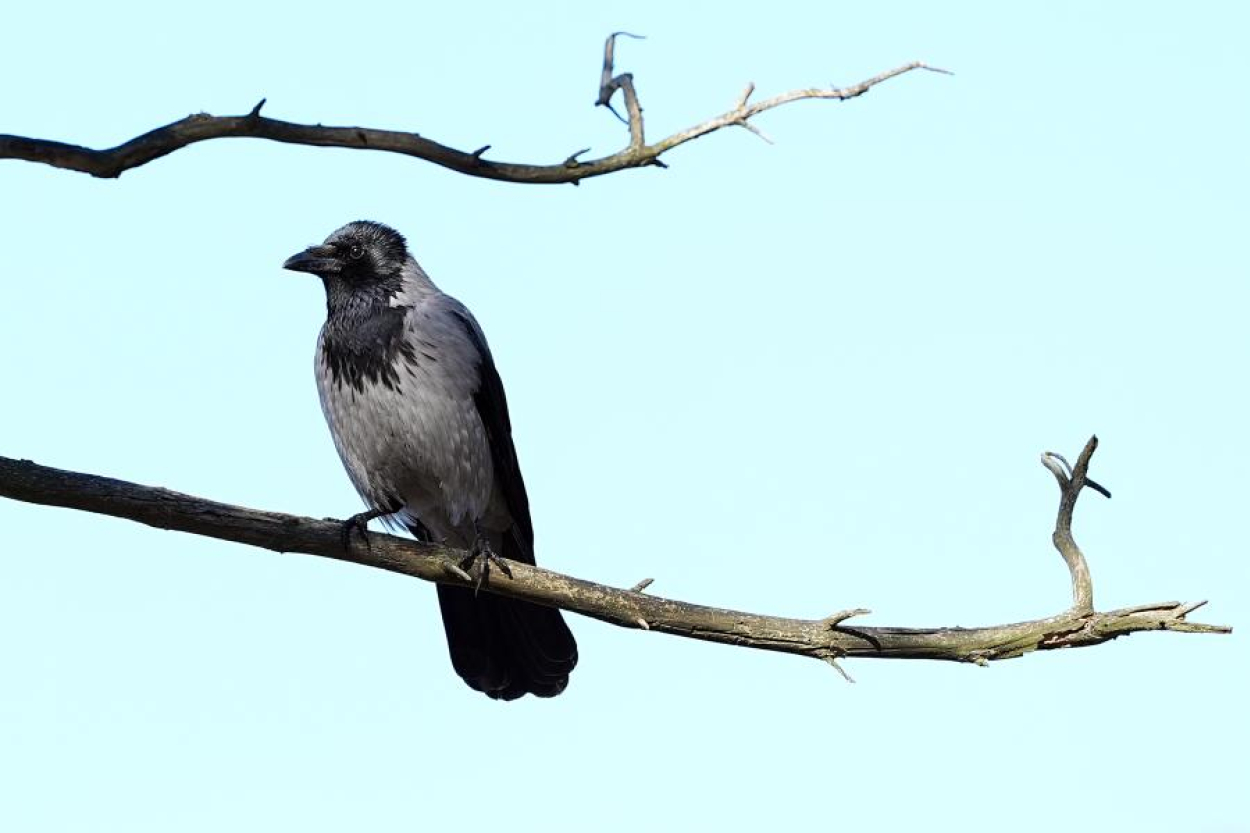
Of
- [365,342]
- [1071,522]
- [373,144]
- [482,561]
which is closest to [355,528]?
[482,561]

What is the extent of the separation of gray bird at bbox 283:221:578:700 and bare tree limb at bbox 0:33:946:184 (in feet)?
8.24

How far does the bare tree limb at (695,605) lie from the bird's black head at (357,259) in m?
2.03

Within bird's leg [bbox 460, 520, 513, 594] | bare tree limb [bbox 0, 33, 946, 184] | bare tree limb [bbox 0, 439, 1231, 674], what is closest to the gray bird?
bird's leg [bbox 460, 520, 513, 594]

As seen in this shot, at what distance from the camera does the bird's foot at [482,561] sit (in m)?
7.06

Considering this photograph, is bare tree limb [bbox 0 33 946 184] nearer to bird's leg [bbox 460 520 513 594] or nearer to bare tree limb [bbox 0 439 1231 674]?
bare tree limb [bbox 0 439 1231 674]

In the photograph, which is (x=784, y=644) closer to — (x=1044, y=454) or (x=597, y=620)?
(x=597, y=620)

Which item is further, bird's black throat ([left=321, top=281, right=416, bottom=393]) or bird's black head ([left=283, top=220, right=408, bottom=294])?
bird's black head ([left=283, top=220, right=408, bottom=294])

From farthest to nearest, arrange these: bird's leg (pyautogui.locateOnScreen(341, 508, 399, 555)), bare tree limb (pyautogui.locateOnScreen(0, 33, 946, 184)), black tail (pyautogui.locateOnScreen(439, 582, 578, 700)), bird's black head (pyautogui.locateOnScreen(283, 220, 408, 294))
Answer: bird's black head (pyautogui.locateOnScreen(283, 220, 408, 294)) < black tail (pyautogui.locateOnScreen(439, 582, 578, 700)) < bird's leg (pyautogui.locateOnScreen(341, 508, 399, 555)) < bare tree limb (pyautogui.locateOnScreen(0, 33, 946, 184))

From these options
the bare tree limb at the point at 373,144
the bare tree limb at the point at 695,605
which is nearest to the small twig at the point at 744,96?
the bare tree limb at the point at 373,144

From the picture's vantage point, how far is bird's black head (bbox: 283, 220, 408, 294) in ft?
28.3

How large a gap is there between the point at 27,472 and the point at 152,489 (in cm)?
46

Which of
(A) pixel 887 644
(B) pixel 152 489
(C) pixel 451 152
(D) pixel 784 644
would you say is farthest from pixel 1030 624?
(B) pixel 152 489

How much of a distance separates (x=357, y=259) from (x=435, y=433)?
125 cm

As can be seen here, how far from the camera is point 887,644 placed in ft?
21.5
